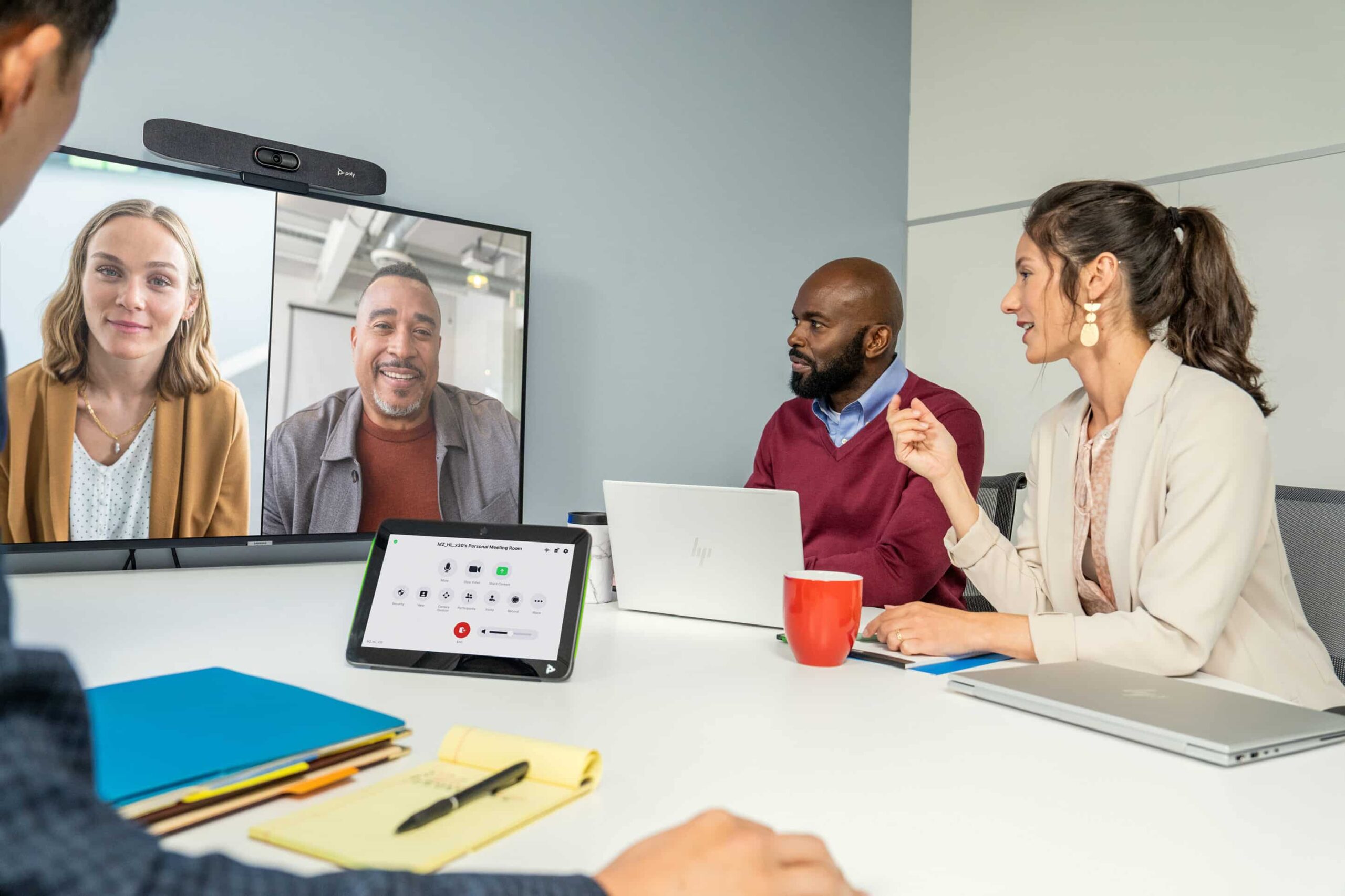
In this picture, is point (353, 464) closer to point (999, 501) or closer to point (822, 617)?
point (822, 617)

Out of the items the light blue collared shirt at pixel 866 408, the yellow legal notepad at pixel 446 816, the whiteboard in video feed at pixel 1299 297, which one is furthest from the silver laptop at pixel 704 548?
the whiteboard in video feed at pixel 1299 297

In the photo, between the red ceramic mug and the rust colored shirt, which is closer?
the red ceramic mug

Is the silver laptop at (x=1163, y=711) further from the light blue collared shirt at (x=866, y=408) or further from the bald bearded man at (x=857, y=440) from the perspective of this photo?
the light blue collared shirt at (x=866, y=408)

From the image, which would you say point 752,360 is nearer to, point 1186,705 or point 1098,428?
point 1098,428

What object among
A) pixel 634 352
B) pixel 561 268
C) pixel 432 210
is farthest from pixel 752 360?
pixel 432 210

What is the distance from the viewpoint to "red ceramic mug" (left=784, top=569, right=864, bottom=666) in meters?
1.09

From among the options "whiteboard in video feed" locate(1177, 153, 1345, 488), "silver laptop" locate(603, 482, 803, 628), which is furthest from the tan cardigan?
"whiteboard in video feed" locate(1177, 153, 1345, 488)

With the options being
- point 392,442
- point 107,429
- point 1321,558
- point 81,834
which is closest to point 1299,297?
point 1321,558

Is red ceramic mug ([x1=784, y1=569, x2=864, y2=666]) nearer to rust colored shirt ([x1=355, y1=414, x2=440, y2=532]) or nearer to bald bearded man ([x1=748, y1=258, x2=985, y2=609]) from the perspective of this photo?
bald bearded man ([x1=748, y1=258, x2=985, y2=609])

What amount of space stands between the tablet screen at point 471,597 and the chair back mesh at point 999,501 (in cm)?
129

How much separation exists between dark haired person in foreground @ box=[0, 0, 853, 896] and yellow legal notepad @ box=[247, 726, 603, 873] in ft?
0.47

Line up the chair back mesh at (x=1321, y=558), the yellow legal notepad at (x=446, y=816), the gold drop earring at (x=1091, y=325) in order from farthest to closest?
the gold drop earring at (x=1091, y=325), the chair back mesh at (x=1321, y=558), the yellow legal notepad at (x=446, y=816)

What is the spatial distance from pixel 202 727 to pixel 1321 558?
1.56 metres

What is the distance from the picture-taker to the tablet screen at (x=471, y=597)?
3.38 ft
